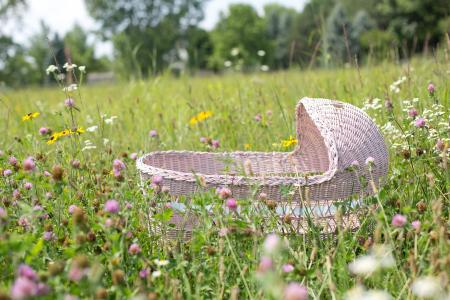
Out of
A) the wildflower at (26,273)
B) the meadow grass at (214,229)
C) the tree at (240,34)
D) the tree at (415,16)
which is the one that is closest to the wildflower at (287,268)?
the meadow grass at (214,229)

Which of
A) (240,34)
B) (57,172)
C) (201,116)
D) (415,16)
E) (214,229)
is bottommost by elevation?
(214,229)

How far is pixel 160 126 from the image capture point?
3.78m

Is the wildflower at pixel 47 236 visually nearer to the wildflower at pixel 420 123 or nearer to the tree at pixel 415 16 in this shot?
the wildflower at pixel 420 123

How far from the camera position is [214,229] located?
162 cm

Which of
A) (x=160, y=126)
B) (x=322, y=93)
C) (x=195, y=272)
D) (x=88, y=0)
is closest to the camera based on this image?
(x=195, y=272)

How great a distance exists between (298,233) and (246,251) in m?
0.28

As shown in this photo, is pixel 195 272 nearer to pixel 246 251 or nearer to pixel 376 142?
pixel 246 251

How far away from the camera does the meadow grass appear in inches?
47.7

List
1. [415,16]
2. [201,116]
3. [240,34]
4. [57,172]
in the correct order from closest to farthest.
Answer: [57,172], [201,116], [415,16], [240,34]

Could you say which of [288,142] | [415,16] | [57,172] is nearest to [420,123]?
[288,142]

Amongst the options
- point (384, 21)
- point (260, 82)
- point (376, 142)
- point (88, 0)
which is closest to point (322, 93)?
point (260, 82)

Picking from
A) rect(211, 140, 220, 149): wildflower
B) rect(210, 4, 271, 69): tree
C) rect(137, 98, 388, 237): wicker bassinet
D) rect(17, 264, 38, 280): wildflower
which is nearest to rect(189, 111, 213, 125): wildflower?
rect(211, 140, 220, 149): wildflower

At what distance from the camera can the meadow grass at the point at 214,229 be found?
121 centimetres

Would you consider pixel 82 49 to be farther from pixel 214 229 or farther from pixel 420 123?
pixel 214 229
